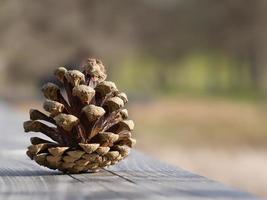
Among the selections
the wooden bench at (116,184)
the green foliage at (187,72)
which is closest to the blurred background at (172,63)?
the green foliage at (187,72)

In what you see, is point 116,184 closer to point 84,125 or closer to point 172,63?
point 84,125

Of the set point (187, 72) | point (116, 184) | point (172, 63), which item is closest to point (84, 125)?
point (116, 184)

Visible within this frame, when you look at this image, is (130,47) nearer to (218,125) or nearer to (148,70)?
(148,70)

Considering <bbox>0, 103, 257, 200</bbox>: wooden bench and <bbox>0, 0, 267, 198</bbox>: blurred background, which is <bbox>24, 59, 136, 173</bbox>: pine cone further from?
<bbox>0, 0, 267, 198</bbox>: blurred background

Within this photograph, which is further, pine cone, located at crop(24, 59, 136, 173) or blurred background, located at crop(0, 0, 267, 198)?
blurred background, located at crop(0, 0, 267, 198)

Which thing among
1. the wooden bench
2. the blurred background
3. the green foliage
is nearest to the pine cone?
the wooden bench

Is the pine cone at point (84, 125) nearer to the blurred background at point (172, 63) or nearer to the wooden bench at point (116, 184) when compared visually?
the wooden bench at point (116, 184)
